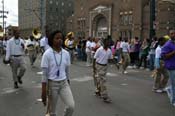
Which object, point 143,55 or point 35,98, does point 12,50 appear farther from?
point 143,55

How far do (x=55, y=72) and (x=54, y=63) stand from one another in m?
0.15

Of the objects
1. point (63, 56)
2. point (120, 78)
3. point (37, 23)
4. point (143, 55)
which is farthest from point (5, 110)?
point (37, 23)

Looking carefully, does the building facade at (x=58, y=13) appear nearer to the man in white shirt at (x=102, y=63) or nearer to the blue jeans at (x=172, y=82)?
the man in white shirt at (x=102, y=63)

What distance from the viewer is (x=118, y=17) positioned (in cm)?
5453

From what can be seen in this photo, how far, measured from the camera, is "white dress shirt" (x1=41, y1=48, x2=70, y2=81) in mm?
6094

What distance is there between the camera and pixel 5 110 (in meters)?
8.74

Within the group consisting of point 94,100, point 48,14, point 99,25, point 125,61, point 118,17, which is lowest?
point 94,100

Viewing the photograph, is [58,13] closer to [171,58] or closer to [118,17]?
[118,17]

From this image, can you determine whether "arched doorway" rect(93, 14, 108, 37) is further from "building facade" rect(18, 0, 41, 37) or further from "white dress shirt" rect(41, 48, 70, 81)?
"white dress shirt" rect(41, 48, 70, 81)

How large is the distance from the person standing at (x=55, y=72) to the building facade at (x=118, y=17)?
3984 centimetres

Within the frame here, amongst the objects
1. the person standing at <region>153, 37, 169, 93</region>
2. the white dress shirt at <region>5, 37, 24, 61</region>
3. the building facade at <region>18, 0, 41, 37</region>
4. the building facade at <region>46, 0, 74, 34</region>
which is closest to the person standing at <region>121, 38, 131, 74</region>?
the person standing at <region>153, 37, 169, 93</region>

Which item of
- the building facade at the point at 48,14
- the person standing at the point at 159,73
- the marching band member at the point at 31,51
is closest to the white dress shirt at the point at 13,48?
the person standing at the point at 159,73

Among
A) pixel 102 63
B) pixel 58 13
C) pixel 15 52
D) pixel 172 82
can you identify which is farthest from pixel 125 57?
pixel 58 13

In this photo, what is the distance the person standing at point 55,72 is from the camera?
6098mm
